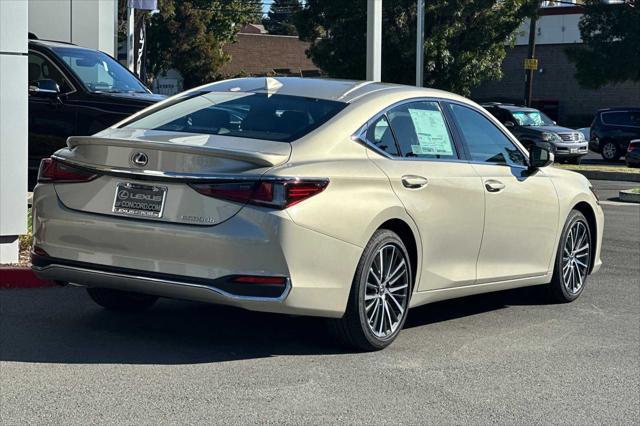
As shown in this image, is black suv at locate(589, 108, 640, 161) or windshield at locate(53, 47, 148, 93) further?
black suv at locate(589, 108, 640, 161)

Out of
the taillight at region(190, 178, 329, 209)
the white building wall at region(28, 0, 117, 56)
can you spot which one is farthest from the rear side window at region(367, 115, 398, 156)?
the white building wall at region(28, 0, 117, 56)

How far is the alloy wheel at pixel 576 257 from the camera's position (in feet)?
29.8

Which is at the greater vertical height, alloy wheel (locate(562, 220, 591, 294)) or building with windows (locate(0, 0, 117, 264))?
building with windows (locate(0, 0, 117, 264))

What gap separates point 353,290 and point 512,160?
2.32 meters

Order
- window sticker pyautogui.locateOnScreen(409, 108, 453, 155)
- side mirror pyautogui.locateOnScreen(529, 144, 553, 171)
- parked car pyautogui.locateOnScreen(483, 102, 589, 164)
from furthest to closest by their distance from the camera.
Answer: parked car pyautogui.locateOnScreen(483, 102, 589, 164)
side mirror pyautogui.locateOnScreen(529, 144, 553, 171)
window sticker pyautogui.locateOnScreen(409, 108, 453, 155)

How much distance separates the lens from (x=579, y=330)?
8.08 m

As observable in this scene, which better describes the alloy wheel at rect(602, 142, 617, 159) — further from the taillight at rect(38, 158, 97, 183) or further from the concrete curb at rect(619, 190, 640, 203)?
the taillight at rect(38, 158, 97, 183)

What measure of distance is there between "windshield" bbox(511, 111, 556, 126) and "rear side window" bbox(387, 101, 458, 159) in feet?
83.1

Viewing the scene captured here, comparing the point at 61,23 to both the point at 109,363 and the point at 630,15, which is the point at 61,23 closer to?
the point at 109,363

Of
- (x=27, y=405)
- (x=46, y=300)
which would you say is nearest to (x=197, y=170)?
(x=27, y=405)

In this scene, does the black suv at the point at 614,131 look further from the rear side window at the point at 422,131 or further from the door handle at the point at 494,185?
the rear side window at the point at 422,131

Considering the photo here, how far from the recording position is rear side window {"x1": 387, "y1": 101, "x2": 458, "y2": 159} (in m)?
7.42

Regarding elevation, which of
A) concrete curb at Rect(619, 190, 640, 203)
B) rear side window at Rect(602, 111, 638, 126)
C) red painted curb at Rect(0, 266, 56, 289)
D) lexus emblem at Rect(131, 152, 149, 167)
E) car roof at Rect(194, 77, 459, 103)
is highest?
car roof at Rect(194, 77, 459, 103)

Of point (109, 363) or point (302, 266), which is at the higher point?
point (302, 266)
